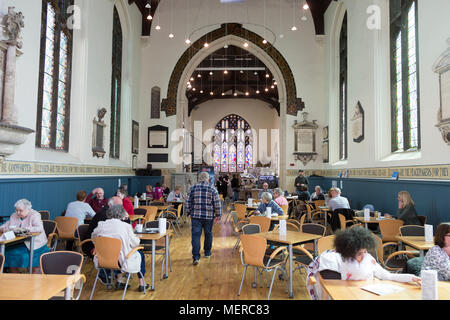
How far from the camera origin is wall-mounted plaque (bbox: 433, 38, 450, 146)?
5148mm

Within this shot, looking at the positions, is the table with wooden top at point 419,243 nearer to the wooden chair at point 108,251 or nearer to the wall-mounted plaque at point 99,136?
the wooden chair at point 108,251

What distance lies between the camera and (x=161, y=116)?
13555 millimetres

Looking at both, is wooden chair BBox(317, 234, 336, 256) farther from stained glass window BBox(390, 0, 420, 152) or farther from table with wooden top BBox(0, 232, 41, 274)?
stained glass window BBox(390, 0, 420, 152)

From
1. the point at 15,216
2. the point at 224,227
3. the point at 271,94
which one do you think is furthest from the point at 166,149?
the point at 271,94

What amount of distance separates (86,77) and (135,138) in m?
4.61

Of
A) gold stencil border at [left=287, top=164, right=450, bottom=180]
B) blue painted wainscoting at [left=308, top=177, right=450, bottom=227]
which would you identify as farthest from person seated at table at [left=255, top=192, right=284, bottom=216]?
gold stencil border at [left=287, top=164, right=450, bottom=180]

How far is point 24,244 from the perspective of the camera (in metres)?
4.11

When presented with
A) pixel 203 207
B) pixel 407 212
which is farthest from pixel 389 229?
pixel 203 207

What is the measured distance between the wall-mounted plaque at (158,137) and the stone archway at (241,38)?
71 cm

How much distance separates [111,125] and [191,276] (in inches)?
299

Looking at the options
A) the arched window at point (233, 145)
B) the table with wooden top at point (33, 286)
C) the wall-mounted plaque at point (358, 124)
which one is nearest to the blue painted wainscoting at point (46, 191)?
the table with wooden top at point (33, 286)

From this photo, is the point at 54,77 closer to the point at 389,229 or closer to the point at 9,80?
the point at 9,80

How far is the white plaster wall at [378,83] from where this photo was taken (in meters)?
5.58

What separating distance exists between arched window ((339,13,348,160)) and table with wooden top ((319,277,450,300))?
30.8ft
